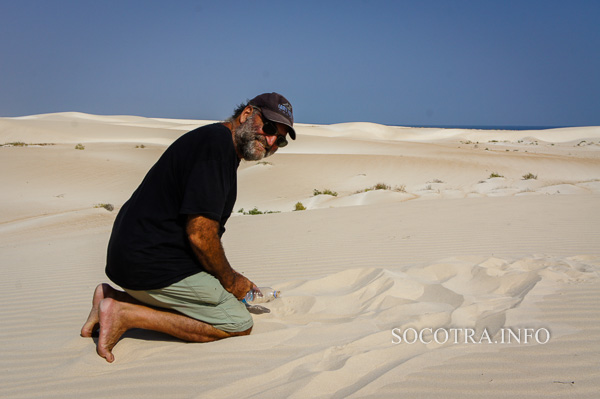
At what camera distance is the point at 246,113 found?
3.19 meters

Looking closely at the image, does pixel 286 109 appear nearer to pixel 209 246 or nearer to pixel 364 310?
pixel 209 246

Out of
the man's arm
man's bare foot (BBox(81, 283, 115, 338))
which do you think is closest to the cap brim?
the man's arm

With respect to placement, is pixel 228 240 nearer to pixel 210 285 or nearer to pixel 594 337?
pixel 210 285

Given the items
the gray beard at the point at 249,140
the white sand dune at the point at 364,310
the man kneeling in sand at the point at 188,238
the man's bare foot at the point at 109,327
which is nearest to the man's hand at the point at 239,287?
the man kneeling in sand at the point at 188,238

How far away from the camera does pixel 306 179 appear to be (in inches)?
824

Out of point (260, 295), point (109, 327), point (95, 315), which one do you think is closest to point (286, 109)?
point (260, 295)

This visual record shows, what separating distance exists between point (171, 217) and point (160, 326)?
0.72 m

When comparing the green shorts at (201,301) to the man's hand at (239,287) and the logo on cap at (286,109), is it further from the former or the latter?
the logo on cap at (286,109)

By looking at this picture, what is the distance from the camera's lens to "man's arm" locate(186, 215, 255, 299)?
9.51 ft

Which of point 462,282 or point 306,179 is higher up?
point 462,282

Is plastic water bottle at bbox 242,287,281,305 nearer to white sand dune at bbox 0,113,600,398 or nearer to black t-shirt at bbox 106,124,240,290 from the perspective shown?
white sand dune at bbox 0,113,600,398

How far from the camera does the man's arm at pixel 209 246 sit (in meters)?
2.90

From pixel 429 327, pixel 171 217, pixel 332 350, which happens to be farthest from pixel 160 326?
pixel 429 327

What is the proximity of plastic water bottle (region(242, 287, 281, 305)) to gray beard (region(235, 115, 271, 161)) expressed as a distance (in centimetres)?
99
